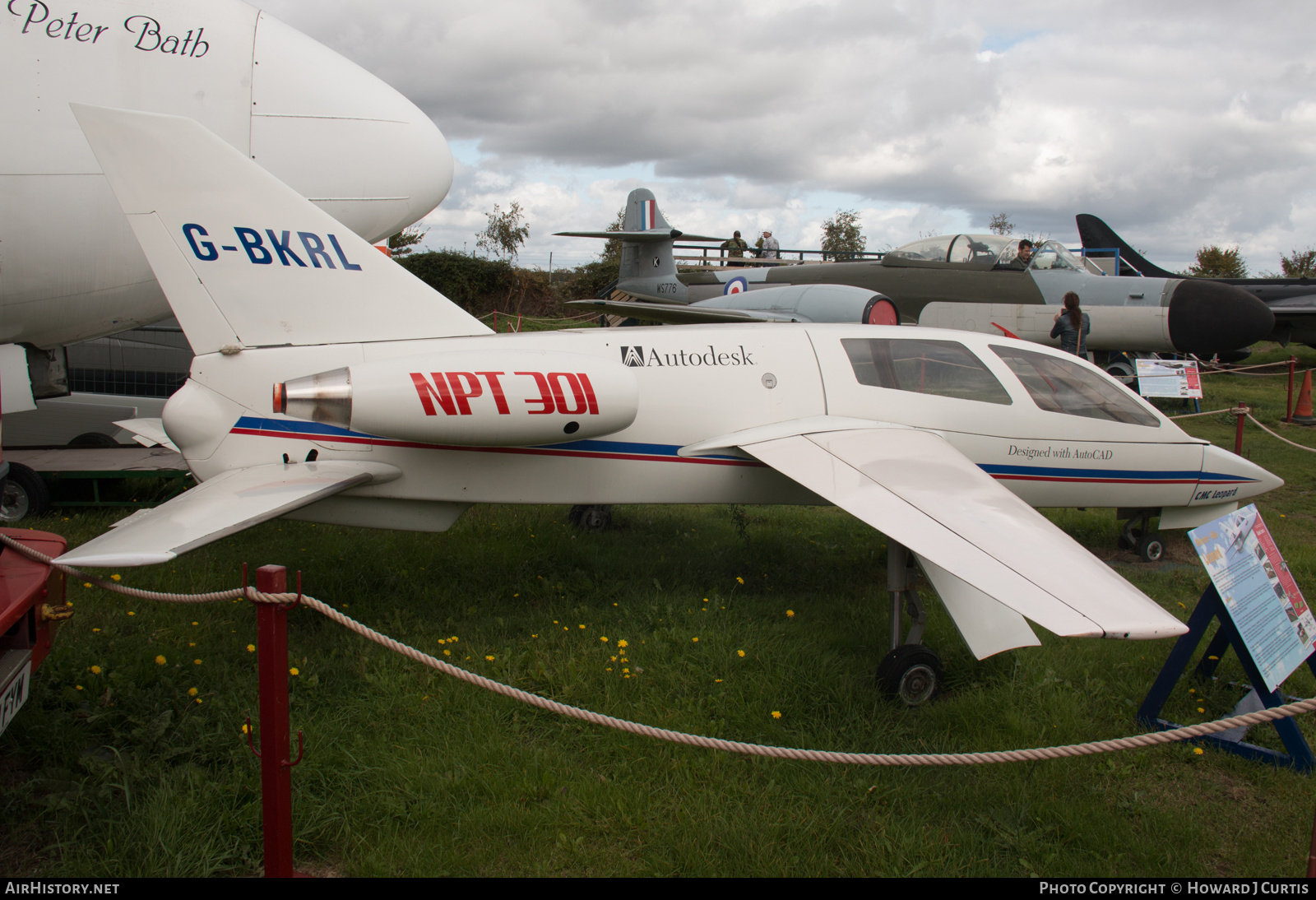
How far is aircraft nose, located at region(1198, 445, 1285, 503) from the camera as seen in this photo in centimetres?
584

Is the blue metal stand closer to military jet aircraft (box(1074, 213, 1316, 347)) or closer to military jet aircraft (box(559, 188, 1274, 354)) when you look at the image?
military jet aircraft (box(559, 188, 1274, 354))

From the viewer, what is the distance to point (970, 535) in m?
3.59

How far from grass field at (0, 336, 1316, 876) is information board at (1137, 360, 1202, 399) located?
639 centimetres

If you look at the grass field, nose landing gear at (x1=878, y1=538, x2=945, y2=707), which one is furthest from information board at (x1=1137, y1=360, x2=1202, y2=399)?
nose landing gear at (x1=878, y1=538, x2=945, y2=707)

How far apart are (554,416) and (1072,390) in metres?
3.75

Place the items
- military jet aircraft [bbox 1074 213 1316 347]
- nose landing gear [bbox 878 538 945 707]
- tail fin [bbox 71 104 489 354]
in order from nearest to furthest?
tail fin [bbox 71 104 489 354], nose landing gear [bbox 878 538 945 707], military jet aircraft [bbox 1074 213 1316 347]

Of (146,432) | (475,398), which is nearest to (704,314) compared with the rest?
(146,432)

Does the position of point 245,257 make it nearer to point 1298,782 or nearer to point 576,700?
point 576,700

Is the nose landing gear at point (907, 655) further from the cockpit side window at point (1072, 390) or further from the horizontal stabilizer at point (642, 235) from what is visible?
the horizontal stabilizer at point (642, 235)

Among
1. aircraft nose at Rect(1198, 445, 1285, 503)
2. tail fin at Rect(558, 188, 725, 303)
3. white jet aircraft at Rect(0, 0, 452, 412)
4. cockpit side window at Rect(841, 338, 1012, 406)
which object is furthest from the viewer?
tail fin at Rect(558, 188, 725, 303)

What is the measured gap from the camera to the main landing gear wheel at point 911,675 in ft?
13.5

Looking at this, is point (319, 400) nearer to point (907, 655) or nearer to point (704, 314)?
point (907, 655)

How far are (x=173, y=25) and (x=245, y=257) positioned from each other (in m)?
2.76
